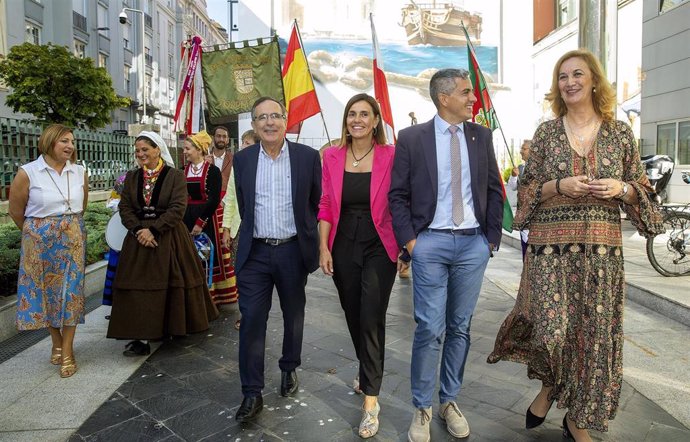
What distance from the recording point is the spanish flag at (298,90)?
6.45 metres

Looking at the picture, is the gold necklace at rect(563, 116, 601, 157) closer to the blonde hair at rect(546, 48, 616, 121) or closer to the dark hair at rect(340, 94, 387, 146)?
the blonde hair at rect(546, 48, 616, 121)

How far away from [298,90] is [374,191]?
11.4 ft

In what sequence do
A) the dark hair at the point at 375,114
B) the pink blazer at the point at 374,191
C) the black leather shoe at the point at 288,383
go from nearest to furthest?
the pink blazer at the point at 374,191, the dark hair at the point at 375,114, the black leather shoe at the point at 288,383

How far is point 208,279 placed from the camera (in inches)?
238

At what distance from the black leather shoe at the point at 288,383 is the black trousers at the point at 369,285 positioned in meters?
0.63

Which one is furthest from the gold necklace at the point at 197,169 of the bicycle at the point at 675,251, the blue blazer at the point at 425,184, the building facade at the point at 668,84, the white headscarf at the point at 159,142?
the building facade at the point at 668,84

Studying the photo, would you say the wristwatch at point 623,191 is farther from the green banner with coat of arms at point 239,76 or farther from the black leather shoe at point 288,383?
the green banner with coat of arms at point 239,76

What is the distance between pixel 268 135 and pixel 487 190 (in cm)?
138

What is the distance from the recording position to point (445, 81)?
3207 mm

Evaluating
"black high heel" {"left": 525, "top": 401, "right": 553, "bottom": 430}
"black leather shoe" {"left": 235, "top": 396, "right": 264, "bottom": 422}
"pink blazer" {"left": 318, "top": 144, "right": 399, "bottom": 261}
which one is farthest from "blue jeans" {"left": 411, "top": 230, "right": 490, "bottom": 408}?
"black leather shoe" {"left": 235, "top": 396, "right": 264, "bottom": 422}

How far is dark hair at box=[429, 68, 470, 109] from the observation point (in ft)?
10.5

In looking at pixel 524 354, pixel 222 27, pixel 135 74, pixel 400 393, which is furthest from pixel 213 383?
pixel 222 27

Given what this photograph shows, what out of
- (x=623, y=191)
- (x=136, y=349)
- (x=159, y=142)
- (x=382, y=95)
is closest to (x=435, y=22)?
(x=382, y=95)

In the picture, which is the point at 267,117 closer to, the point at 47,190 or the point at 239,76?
the point at 47,190
